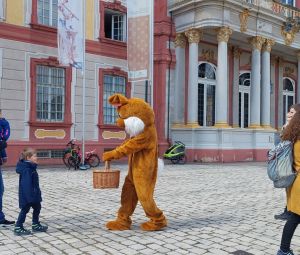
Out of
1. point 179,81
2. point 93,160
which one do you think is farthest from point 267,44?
point 93,160

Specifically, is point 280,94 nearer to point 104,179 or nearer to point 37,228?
point 104,179

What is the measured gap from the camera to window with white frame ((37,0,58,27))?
16.4 m

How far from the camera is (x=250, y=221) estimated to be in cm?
657

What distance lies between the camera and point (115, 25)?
19109 millimetres

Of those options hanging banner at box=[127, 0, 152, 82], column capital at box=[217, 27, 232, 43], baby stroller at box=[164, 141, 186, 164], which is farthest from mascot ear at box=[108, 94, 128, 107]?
column capital at box=[217, 27, 232, 43]

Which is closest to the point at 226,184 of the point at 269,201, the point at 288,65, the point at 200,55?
the point at 269,201

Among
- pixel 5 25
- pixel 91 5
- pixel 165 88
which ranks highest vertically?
pixel 91 5

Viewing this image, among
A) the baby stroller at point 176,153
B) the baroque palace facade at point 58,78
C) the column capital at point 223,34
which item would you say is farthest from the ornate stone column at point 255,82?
the baby stroller at point 176,153

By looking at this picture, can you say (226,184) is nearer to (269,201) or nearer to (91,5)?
(269,201)

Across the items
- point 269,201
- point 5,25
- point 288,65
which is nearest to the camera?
point 269,201

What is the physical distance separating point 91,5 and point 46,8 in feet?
6.21

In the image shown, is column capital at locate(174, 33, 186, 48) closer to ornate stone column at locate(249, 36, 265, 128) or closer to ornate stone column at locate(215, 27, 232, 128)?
ornate stone column at locate(215, 27, 232, 128)

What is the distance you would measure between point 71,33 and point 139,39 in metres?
2.22

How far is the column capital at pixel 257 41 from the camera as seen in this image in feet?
67.3
